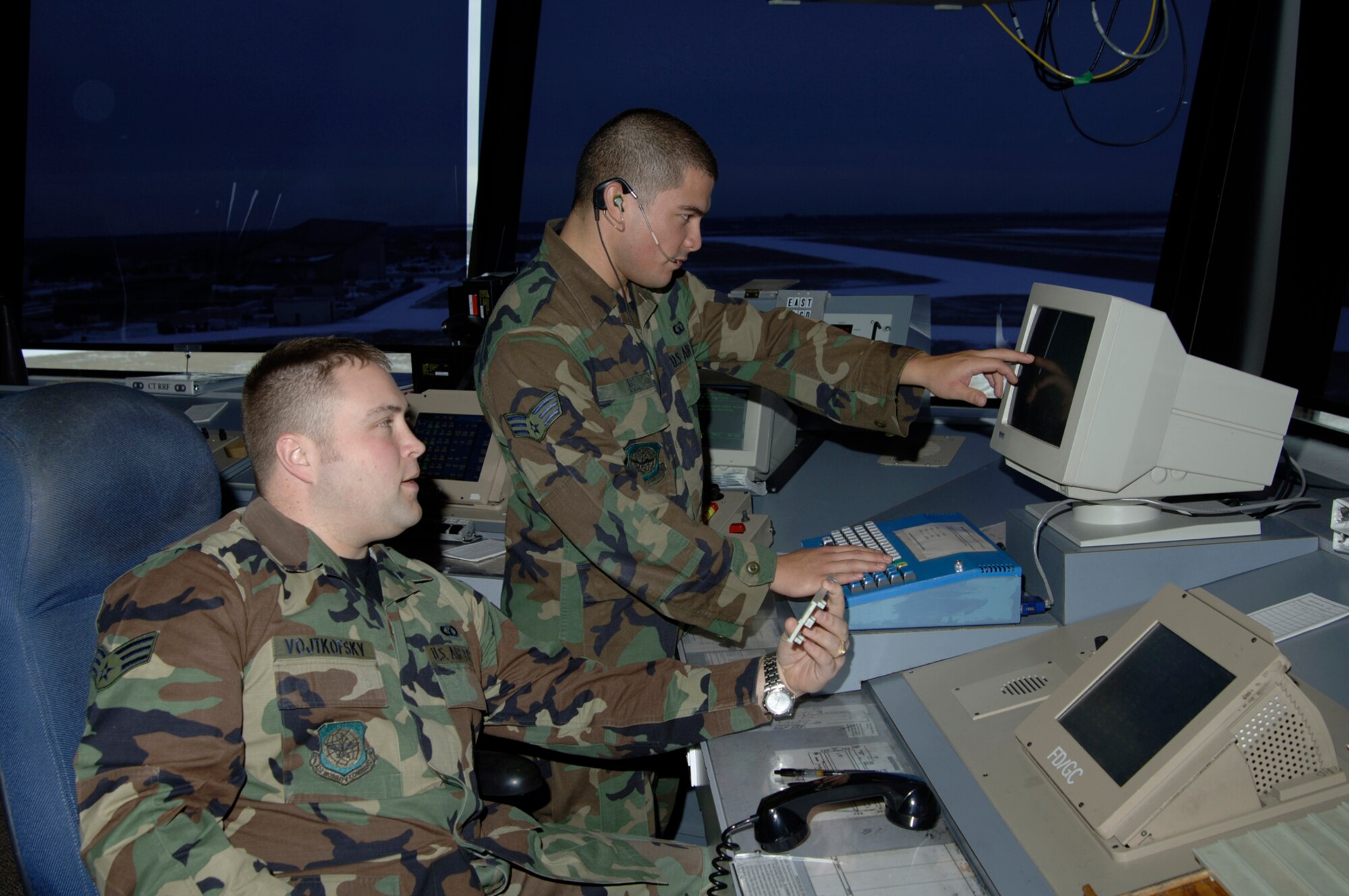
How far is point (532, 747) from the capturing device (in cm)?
179

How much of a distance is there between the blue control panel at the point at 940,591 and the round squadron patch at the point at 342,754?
2.42 ft

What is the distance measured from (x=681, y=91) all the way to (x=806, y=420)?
8.46 feet

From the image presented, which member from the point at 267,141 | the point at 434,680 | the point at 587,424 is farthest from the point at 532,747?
the point at 267,141

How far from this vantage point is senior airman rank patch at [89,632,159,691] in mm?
1008

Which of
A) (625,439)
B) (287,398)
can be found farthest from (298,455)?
(625,439)

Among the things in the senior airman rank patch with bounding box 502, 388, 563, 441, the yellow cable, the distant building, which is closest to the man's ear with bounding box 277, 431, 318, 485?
the senior airman rank patch with bounding box 502, 388, 563, 441

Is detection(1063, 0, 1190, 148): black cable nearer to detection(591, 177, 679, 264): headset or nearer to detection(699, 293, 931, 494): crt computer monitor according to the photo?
detection(699, 293, 931, 494): crt computer monitor

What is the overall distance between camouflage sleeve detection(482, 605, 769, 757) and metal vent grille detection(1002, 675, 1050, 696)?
0.37m

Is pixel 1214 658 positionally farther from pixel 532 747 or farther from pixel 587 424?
pixel 532 747

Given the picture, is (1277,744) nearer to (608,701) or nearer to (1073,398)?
(1073,398)

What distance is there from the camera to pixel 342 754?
1163mm

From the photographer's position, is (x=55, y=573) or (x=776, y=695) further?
(x=776, y=695)

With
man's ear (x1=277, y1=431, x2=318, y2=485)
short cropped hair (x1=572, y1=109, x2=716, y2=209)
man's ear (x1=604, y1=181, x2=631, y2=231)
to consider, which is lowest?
man's ear (x1=277, y1=431, x2=318, y2=485)

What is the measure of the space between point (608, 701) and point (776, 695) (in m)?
0.27
